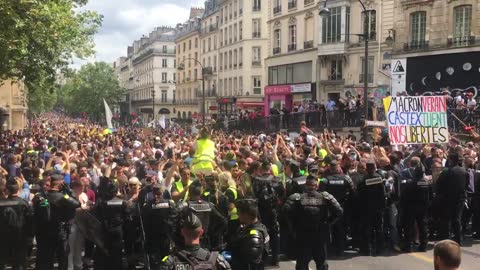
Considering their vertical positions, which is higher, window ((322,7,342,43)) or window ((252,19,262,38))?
window ((252,19,262,38))

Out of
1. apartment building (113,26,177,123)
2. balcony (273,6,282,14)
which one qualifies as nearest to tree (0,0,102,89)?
balcony (273,6,282,14)

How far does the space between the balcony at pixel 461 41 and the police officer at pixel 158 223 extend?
77.8ft

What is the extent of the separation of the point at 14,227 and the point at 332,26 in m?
33.3

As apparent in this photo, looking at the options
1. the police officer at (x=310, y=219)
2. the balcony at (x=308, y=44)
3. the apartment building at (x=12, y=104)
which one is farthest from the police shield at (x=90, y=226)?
the balcony at (x=308, y=44)

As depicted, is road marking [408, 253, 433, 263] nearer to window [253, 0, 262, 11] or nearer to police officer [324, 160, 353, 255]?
police officer [324, 160, 353, 255]

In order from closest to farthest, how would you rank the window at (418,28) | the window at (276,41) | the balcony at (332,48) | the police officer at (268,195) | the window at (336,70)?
the police officer at (268,195) < the window at (418,28) < the balcony at (332,48) < the window at (336,70) < the window at (276,41)

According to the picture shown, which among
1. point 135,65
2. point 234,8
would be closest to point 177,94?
point 234,8

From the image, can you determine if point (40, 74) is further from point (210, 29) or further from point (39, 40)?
point (210, 29)

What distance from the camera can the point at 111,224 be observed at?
24.6 feet

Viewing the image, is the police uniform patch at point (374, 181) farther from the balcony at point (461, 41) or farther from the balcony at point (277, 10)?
the balcony at point (277, 10)

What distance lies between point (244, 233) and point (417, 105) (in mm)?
7501

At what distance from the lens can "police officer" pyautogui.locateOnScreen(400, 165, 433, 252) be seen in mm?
9023

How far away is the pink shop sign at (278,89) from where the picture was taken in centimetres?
4291

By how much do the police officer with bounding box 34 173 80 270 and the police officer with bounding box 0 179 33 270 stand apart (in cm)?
16
